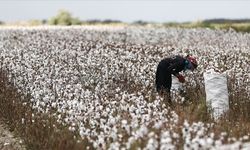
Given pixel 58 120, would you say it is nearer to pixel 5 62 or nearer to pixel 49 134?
pixel 49 134

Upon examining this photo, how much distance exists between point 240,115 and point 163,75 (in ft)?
8.48

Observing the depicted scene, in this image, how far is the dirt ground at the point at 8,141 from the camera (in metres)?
12.8

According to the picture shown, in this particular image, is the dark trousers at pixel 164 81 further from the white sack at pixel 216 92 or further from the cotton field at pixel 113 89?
the white sack at pixel 216 92

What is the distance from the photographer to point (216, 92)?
13.7 metres

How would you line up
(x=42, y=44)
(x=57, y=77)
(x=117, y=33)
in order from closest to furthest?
(x=57, y=77) → (x=42, y=44) → (x=117, y=33)

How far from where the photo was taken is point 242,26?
124 feet

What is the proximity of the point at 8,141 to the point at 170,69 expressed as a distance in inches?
161

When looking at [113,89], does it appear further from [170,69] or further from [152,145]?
[152,145]

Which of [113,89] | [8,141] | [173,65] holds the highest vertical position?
[173,65]

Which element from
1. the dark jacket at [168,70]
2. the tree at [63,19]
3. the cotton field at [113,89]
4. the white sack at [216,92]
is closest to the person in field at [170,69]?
the dark jacket at [168,70]

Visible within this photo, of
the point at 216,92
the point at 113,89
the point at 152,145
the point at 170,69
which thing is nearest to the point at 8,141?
the point at 113,89

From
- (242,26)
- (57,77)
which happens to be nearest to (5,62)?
(57,77)

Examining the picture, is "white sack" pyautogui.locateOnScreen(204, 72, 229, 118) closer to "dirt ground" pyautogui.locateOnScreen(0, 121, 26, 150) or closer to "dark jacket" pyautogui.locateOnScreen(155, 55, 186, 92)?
"dark jacket" pyautogui.locateOnScreen(155, 55, 186, 92)

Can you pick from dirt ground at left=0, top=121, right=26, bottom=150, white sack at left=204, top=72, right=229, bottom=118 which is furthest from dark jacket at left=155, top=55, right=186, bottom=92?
dirt ground at left=0, top=121, right=26, bottom=150
